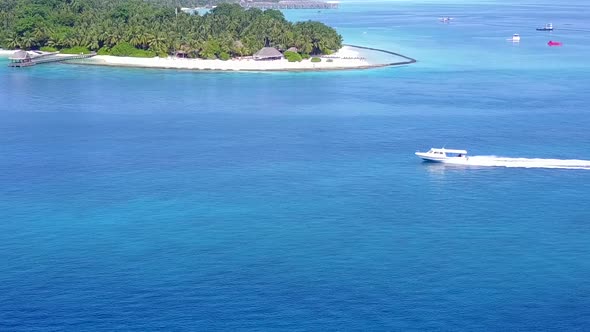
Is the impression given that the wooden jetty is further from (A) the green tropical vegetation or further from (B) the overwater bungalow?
(A) the green tropical vegetation

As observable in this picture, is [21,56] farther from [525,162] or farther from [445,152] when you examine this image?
[525,162]

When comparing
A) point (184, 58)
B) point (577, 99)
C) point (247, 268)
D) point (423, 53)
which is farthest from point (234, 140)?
point (423, 53)

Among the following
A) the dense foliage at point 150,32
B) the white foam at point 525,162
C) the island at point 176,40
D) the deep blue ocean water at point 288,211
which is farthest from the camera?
the dense foliage at point 150,32

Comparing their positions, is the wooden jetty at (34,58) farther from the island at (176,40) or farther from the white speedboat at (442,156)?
the white speedboat at (442,156)

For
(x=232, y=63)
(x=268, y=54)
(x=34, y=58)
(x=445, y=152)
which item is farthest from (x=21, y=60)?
(x=445, y=152)

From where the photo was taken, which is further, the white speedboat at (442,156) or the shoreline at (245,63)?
the shoreline at (245,63)

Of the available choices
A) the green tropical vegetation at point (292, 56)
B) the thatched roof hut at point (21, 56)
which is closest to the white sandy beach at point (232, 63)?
the green tropical vegetation at point (292, 56)

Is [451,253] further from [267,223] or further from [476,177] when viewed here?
[476,177]
